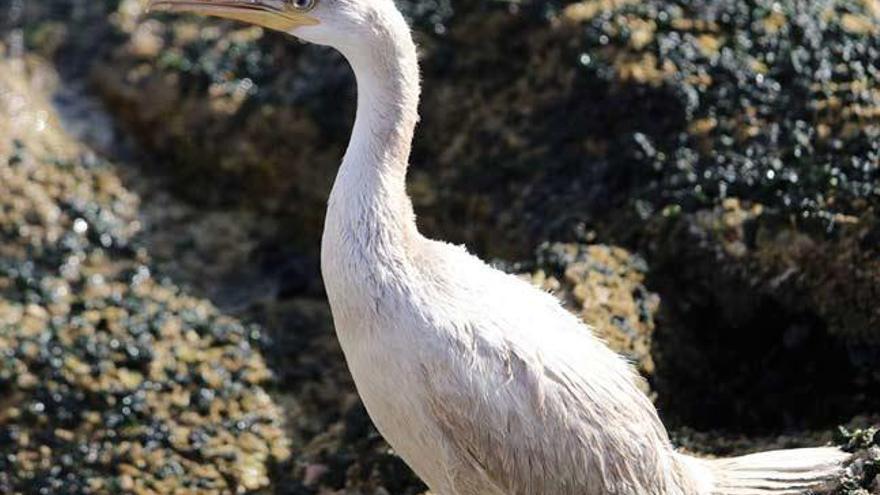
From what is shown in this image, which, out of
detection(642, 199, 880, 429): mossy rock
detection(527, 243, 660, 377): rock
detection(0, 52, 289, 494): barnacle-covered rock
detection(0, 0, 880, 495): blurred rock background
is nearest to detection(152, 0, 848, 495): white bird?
detection(0, 0, 880, 495): blurred rock background

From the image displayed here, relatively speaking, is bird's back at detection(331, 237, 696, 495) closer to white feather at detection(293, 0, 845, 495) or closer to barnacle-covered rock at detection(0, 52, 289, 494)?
white feather at detection(293, 0, 845, 495)

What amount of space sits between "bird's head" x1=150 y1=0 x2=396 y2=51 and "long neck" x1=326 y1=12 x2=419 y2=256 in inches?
1.9

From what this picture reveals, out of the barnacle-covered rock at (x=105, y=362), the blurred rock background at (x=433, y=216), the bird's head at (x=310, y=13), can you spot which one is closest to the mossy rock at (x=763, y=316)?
the blurred rock background at (x=433, y=216)

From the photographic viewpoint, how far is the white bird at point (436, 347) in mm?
5430

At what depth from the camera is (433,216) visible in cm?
848

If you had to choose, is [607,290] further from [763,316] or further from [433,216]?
[433,216]

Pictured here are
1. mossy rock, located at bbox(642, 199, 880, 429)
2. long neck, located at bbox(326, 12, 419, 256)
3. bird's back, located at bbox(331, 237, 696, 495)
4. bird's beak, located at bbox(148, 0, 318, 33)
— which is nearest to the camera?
bird's back, located at bbox(331, 237, 696, 495)

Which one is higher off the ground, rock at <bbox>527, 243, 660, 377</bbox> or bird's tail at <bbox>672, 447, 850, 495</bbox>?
bird's tail at <bbox>672, 447, 850, 495</bbox>

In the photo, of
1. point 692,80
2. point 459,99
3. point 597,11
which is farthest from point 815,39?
point 459,99

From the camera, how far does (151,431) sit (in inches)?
291

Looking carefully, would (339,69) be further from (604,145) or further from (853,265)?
(853,265)

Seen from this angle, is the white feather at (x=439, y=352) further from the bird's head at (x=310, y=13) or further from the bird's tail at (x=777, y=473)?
the bird's tail at (x=777, y=473)

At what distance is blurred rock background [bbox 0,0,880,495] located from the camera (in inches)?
282

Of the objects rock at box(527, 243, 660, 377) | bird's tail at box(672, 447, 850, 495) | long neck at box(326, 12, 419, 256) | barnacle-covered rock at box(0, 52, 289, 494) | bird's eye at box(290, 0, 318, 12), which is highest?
bird's eye at box(290, 0, 318, 12)
